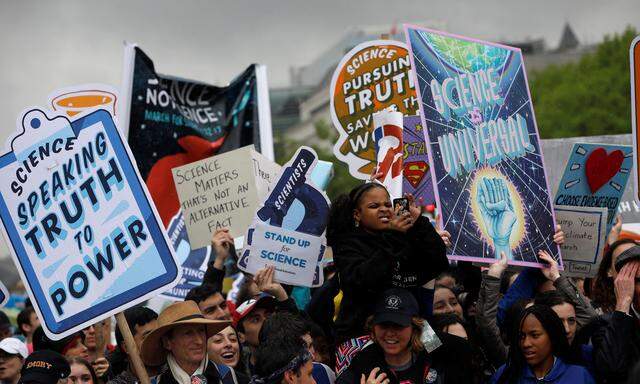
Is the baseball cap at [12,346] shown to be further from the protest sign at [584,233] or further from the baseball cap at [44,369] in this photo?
the protest sign at [584,233]

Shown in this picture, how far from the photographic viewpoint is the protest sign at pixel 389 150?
7.24m

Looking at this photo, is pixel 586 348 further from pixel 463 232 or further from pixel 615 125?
pixel 615 125

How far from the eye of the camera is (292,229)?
25.3ft

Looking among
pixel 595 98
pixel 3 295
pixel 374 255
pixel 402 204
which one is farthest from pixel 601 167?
pixel 595 98

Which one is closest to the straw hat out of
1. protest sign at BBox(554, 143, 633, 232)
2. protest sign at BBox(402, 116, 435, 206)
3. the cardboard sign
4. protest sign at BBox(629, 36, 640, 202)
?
protest sign at BBox(629, 36, 640, 202)

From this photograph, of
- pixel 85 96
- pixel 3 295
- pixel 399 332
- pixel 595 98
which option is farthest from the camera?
pixel 595 98

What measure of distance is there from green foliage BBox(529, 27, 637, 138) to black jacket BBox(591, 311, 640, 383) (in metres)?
37.9

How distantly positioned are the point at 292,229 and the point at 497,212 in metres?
1.31

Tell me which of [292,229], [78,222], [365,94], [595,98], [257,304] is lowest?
[595,98]

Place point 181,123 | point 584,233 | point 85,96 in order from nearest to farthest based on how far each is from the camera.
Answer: point 584,233 < point 85,96 < point 181,123

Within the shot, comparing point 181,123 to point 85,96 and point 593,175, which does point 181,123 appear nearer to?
point 85,96

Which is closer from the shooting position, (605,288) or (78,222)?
(78,222)

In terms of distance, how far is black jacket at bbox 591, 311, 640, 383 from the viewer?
6199 mm

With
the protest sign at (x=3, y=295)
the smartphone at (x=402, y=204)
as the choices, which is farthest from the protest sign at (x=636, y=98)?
the protest sign at (x=3, y=295)
